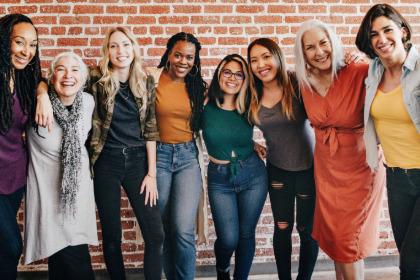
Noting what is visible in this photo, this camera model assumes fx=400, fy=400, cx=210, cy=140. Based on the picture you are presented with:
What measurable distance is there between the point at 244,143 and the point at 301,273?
0.84m

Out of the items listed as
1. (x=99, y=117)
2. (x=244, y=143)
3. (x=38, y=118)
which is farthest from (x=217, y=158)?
(x=38, y=118)

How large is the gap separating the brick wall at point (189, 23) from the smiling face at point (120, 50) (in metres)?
0.59

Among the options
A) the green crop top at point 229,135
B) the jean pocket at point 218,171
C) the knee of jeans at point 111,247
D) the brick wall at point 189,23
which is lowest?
the knee of jeans at point 111,247

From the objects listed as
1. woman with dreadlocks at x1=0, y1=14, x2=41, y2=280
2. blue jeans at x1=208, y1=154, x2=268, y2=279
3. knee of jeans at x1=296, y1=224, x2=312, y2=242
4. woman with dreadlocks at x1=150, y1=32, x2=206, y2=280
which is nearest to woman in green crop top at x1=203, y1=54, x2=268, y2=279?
blue jeans at x1=208, y1=154, x2=268, y2=279

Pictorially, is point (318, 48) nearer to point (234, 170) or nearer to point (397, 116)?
point (397, 116)

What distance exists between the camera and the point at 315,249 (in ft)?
7.74

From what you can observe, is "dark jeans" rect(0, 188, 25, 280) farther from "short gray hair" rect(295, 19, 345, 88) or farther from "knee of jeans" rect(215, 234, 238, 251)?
"short gray hair" rect(295, 19, 345, 88)


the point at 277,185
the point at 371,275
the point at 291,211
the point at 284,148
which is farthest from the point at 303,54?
the point at 371,275

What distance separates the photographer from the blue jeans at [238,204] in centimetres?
231

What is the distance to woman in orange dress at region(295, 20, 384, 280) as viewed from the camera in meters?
2.09

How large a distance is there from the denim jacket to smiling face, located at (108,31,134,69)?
1261mm

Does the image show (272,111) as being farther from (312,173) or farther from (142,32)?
(142,32)

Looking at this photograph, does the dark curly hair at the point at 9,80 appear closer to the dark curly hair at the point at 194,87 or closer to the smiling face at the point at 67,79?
the smiling face at the point at 67,79

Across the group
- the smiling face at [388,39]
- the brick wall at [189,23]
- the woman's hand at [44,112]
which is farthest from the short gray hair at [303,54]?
the woman's hand at [44,112]
